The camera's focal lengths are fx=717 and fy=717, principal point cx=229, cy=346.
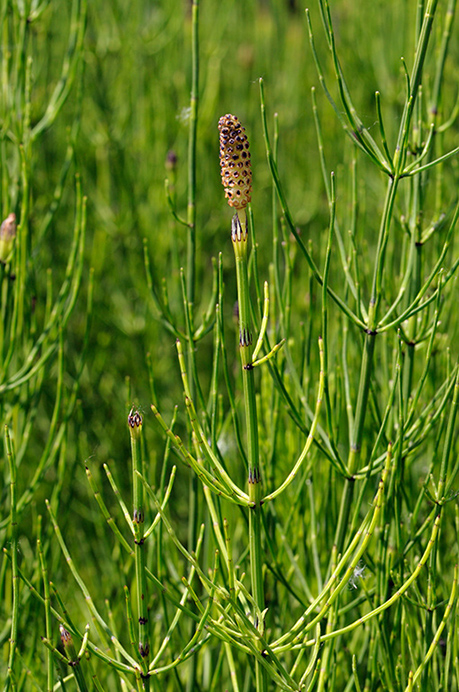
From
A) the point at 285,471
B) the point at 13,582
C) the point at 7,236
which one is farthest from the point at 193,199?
the point at 13,582

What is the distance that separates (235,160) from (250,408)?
1.19 ft

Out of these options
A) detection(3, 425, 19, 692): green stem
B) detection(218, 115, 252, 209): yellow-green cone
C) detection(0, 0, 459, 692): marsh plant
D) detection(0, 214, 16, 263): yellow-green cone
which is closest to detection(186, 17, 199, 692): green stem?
detection(0, 0, 459, 692): marsh plant

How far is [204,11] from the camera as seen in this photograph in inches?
171

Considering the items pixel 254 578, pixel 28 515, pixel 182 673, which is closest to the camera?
pixel 254 578

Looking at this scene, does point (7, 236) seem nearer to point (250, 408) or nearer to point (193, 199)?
point (193, 199)

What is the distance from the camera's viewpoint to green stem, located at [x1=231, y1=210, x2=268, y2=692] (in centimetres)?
104

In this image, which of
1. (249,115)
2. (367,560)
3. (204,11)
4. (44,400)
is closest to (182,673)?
(367,560)

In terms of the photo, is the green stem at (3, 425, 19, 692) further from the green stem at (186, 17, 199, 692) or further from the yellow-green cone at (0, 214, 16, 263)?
the yellow-green cone at (0, 214, 16, 263)

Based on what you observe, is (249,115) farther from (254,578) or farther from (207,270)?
(254,578)

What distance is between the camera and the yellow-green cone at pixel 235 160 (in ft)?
3.33

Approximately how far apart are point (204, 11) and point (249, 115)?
84cm

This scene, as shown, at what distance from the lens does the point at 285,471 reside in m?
1.96

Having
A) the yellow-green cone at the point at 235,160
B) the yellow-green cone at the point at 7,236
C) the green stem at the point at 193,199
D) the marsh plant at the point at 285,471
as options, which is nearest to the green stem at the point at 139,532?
the marsh plant at the point at 285,471

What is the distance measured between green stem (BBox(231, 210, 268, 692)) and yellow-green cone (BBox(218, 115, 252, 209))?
39mm
